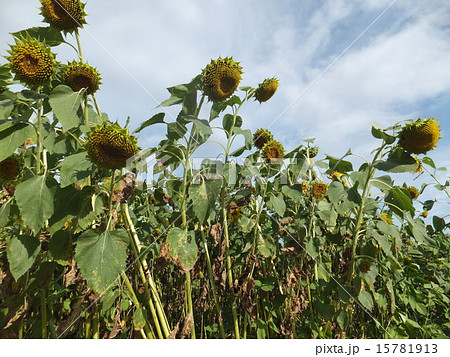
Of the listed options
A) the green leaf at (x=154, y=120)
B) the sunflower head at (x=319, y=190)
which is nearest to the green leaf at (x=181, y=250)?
the green leaf at (x=154, y=120)

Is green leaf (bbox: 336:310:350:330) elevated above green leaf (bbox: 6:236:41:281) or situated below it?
below

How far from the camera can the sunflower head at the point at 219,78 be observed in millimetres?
1452

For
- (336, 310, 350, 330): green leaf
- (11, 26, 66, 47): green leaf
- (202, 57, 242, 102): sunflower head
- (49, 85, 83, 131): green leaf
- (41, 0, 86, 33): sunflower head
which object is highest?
(41, 0, 86, 33): sunflower head

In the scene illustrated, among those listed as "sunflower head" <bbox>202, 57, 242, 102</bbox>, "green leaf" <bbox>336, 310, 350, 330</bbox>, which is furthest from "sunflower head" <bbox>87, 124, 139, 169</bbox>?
"green leaf" <bbox>336, 310, 350, 330</bbox>

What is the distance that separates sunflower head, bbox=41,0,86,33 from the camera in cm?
134

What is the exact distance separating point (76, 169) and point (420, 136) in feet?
4.58

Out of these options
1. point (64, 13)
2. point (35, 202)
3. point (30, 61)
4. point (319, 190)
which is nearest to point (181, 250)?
point (35, 202)

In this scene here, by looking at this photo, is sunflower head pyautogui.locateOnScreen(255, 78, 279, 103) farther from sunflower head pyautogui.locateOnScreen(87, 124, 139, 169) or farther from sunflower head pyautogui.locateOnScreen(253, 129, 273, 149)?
sunflower head pyautogui.locateOnScreen(87, 124, 139, 169)

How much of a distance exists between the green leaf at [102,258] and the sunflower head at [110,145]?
0.24 meters

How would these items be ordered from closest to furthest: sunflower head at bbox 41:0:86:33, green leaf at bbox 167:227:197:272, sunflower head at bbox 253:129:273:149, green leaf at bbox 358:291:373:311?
green leaf at bbox 167:227:197:272 < sunflower head at bbox 41:0:86:33 < green leaf at bbox 358:291:373:311 < sunflower head at bbox 253:129:273:149

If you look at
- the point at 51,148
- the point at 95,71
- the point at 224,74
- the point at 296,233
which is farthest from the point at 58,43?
the point at 296,233

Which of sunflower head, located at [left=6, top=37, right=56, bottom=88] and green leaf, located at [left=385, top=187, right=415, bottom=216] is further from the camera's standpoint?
green leaf, located at [left=385, top=187, right=415, bottom=216]

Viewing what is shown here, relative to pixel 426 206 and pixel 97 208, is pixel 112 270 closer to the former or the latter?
pixel 97 208

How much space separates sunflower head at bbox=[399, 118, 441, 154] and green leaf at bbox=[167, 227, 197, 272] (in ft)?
3.46
